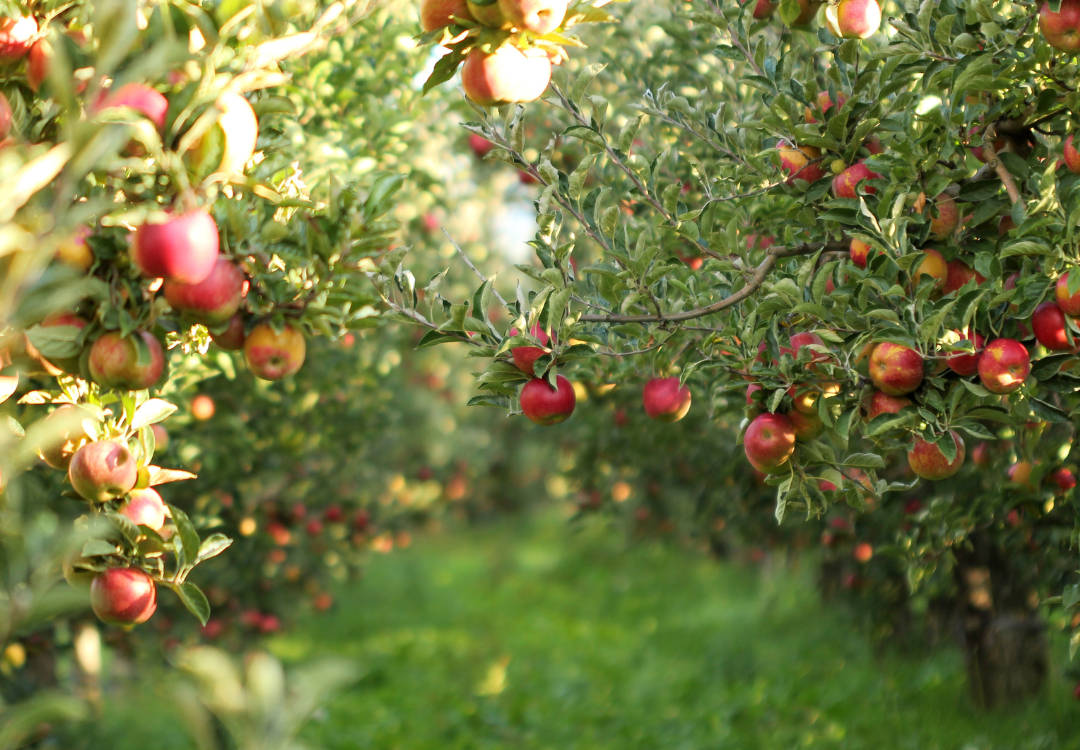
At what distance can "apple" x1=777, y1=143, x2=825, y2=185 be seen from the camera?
2.65m

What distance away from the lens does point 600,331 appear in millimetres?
2783

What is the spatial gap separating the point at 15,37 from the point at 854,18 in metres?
1.84

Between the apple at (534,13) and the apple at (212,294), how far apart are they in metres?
0.73

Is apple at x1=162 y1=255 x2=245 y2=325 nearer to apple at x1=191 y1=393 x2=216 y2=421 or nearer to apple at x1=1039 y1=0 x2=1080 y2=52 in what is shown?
apple at x1=1039 y1=0 x2=1080 y2=52

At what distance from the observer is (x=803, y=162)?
8.83 feet

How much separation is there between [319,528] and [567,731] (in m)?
2.09

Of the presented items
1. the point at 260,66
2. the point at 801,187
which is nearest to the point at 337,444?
the point at 801,187

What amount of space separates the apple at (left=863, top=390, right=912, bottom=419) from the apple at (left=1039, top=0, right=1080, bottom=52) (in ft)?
2.81

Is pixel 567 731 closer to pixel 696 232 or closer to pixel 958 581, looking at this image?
pixel 958 581

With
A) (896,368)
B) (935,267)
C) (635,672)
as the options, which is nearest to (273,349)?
(896,368)

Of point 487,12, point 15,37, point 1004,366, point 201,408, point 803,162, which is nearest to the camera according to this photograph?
point 15,37

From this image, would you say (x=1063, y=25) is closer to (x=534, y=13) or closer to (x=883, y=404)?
(x=883, y=404)

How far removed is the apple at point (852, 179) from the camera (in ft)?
8.23

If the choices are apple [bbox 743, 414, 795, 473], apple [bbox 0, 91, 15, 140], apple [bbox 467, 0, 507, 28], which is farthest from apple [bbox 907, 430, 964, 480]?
apple [bbox 0, 91, 15, 140]
